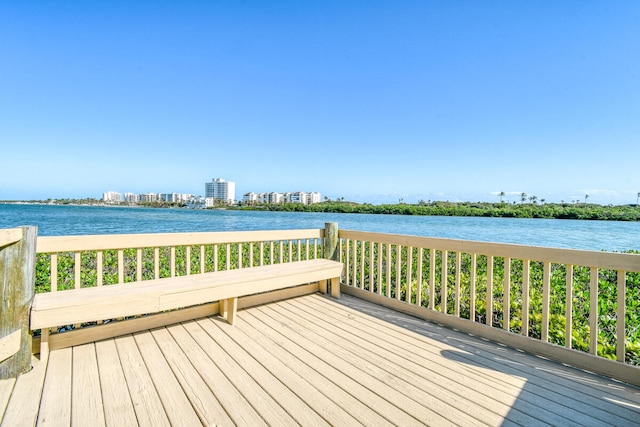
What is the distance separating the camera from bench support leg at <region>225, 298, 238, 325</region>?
8.77 feet

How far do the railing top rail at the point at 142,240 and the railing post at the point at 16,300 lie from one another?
1.03 ft

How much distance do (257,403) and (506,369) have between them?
1.67 metres

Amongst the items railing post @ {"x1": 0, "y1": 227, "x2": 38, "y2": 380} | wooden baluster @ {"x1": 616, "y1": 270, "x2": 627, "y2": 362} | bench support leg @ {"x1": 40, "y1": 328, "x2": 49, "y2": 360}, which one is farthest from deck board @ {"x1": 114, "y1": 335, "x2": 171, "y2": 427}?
wooden baluster @ {"x1": 616, "y1": 270, "x2": 627, "y2": 362}

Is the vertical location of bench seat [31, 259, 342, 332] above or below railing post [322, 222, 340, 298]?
below

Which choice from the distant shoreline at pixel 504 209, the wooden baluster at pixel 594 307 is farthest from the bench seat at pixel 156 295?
the distant shoreline at pixel 504 209

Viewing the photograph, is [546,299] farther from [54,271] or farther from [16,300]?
[54,271]

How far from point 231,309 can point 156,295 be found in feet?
2.37

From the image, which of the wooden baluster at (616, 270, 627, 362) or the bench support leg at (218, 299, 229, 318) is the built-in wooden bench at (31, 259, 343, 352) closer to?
the bench support leg at (218, 299, 229, 318)

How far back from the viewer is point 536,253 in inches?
88.5

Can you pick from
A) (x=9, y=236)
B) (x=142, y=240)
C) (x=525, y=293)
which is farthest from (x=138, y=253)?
(x=525, y=293)

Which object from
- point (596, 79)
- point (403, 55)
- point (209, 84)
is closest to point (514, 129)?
point (596, 79)

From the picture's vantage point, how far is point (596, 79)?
782 centimetres

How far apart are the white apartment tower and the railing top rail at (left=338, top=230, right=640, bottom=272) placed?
1128 inches

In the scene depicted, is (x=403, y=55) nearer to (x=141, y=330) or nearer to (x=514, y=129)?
(x=514, y=129)
